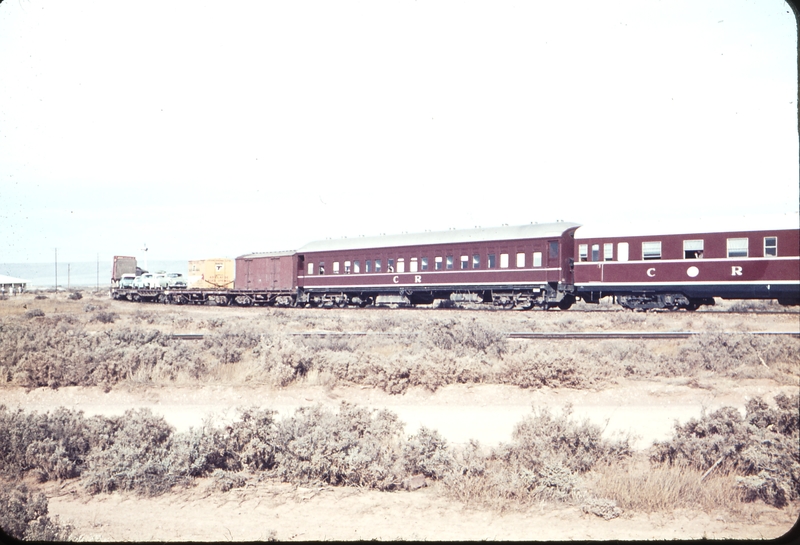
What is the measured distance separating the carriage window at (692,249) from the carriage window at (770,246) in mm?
2110

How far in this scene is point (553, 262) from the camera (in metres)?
25.1

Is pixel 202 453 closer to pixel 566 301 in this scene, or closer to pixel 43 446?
pixel 43 446

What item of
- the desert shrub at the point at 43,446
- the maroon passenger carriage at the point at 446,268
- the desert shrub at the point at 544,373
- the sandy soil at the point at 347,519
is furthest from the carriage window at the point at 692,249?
the desert shrub at the point at 43,446

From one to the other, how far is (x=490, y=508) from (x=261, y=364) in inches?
299

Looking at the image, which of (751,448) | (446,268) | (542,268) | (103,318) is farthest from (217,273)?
(751,448)

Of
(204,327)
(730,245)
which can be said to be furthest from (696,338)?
(204,327)

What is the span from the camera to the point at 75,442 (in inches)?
297

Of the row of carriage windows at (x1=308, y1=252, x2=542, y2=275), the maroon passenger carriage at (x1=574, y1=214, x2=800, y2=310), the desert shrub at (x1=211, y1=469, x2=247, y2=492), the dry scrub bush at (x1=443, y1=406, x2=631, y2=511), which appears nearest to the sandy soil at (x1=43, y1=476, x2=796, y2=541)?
the desert shrub at (x1=211, y1=469, x2=247, y2=492)

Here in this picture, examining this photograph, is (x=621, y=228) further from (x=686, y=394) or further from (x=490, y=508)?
(x=490, y=508)

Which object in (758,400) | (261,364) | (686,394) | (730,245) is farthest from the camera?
(730,245)

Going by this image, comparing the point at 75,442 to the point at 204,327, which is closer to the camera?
the point at 75,442

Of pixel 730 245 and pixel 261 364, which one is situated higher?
pixel 730 245

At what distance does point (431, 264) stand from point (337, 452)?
72.5ft

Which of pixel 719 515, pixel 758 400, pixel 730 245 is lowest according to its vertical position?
pixel 719 515
